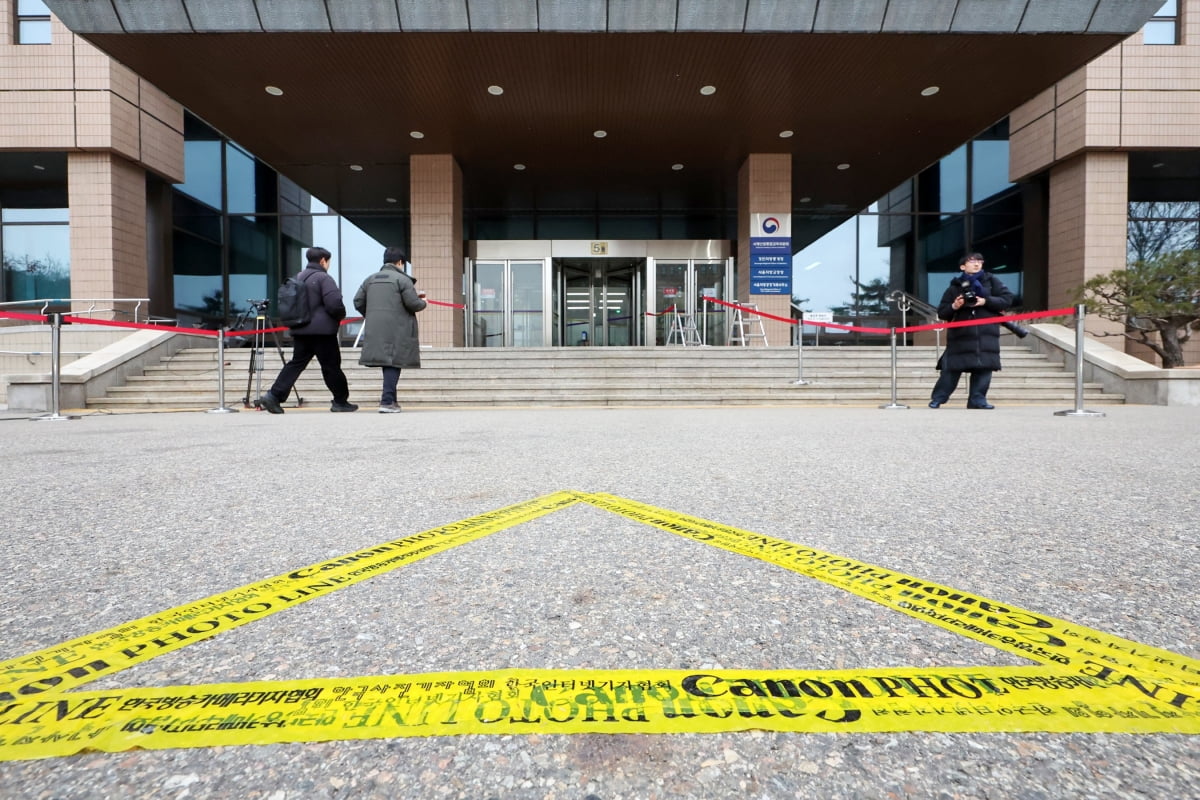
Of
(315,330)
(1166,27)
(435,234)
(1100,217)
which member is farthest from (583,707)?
(1166,27)

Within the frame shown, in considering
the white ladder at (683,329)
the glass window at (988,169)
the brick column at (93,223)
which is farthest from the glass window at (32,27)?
the glass window at (988,169)

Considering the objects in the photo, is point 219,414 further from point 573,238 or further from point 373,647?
point 573,238

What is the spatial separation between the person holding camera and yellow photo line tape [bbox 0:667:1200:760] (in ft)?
24.2

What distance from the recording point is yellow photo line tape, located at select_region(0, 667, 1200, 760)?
820 millimetres

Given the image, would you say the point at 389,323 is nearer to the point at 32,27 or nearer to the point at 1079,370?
the point at 1079,370

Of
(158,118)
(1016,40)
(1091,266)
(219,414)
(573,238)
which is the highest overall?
(158,118)

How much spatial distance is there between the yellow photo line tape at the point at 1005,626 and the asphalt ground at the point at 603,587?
59 millimetres

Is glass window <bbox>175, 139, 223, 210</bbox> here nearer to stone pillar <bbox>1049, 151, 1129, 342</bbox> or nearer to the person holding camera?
the person holding camera

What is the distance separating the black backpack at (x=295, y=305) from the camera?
695 cm

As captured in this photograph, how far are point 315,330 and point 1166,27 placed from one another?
20052mm

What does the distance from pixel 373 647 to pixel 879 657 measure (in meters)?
0.87

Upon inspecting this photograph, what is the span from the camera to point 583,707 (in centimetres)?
88

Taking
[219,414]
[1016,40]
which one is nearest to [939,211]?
[1016,40]

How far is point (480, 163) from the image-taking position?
16.1m
